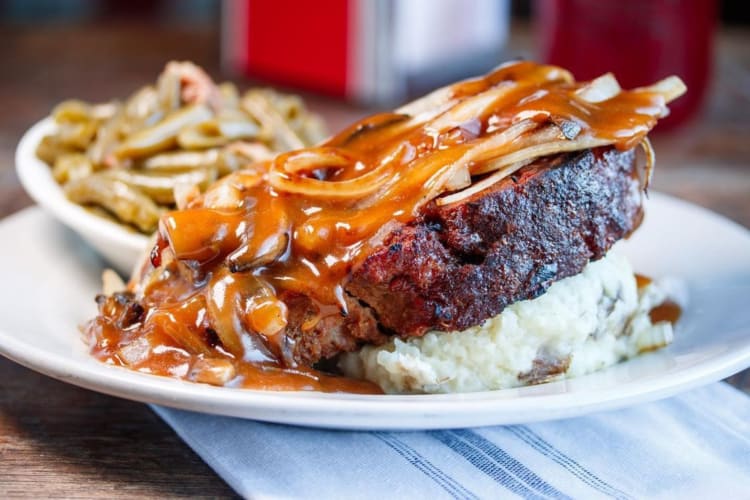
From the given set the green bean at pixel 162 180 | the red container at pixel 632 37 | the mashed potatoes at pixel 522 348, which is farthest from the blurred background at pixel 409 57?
the mashed potatoes at pixel 522 348

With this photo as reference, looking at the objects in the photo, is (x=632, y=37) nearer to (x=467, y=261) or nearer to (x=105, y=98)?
(x=105, y=98)

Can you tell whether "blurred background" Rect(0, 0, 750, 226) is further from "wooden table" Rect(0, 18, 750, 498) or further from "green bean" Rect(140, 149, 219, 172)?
"green bean" Rect(140, 149, 219, 172)

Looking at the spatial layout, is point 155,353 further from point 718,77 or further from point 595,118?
point 718,77

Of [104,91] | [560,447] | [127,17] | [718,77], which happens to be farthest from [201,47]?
[560,447]

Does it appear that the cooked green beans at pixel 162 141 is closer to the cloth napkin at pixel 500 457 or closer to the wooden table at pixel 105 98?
the wooden table at pixel 105 98

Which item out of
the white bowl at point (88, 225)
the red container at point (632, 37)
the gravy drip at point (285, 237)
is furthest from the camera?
the red container at point (632, 37)
